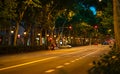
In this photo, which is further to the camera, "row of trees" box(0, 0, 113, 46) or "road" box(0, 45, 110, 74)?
"row of trees" box(0, 0, 113, 46)

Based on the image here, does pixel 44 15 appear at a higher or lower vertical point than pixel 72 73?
higher

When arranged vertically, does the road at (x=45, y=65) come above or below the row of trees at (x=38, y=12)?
below

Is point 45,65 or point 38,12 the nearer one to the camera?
point 45,65

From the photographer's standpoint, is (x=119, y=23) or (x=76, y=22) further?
(x=76, y=22)

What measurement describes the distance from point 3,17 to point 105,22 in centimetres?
1371

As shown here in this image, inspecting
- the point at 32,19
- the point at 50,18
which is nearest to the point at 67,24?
the point at 50,18

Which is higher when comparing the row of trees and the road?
the row of trees

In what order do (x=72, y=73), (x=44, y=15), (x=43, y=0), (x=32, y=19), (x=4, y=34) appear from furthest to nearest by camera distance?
(x=4, y=34), (x=44, y=15), (x=32, y=19), (x=43, y=0), (x=72, y=73)

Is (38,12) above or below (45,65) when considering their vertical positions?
above

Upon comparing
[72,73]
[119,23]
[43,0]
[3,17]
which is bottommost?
[72,73]

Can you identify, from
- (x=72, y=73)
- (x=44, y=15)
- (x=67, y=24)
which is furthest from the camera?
(x=67, y=24)

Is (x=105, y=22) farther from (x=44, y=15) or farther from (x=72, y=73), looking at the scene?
(x=72, y=73)

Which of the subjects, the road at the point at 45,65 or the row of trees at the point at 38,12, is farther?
the row of trees at the point at 38,12

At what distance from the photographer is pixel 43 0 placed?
55.6 metres
